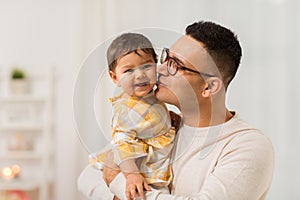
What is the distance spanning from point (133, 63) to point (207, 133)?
272mm

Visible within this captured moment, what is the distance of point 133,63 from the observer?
114 centimetres

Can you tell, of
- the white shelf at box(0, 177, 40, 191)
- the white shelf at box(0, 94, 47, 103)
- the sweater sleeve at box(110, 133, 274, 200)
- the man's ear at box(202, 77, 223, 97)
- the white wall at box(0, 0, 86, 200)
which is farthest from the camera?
the white wall at box(0, 0, 86, 200)

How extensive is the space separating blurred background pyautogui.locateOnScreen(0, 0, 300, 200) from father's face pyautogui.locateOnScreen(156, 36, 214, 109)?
1.88 meters

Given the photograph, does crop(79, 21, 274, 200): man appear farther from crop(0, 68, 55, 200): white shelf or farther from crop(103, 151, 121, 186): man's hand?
crop(0, 68, 55, 200): white shelf

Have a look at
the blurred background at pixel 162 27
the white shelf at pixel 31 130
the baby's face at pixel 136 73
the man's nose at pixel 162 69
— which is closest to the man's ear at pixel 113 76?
the baby's face at pixel 136 73

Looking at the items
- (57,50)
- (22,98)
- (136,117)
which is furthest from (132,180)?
(57,50)

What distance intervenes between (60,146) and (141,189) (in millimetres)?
2415

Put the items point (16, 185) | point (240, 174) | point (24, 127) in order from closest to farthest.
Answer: point (240, 174) → point (16, 185) → point (24, 127)

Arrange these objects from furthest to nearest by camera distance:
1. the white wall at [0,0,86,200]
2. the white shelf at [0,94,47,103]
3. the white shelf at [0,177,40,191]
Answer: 1. the white wall at [0,0,86,200]
2. the white shelf at [0,94,47,103]
3. the white shelf at [0,177,40,191]

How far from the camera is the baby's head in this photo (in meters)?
1.14

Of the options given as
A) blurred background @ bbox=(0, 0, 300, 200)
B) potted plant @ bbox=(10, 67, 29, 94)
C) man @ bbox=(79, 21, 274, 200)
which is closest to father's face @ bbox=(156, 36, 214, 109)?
man @ bbox=(79, 21, 274, 200)

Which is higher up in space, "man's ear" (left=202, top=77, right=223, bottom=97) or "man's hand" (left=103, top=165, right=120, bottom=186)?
"man's ear" (left=202, top=77, right=223, bottom=97)

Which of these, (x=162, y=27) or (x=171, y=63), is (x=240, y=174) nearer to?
(x=171, y=63)

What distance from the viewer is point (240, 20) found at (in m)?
3.07
